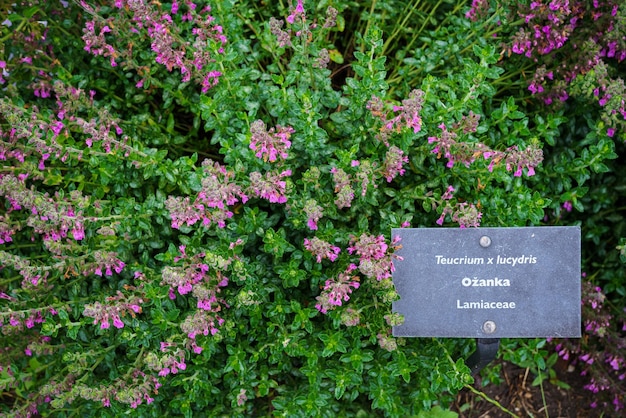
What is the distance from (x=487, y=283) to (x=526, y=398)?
160 cm

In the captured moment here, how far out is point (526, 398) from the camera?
12.2ft

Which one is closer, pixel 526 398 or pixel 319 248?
pixel 319 248

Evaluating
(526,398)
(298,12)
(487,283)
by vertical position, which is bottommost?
(526,398)

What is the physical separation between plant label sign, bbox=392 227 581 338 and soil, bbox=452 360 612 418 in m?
1.25

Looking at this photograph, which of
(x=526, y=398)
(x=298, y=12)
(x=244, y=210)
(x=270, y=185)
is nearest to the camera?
(x=270, y=185)

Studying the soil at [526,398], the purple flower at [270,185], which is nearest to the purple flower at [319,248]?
the purple flower at [270,185]

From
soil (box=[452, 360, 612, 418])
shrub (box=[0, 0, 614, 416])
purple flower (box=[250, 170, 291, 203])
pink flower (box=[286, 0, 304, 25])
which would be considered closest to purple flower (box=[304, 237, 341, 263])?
shrub (box=[0, 0, 614, 416])

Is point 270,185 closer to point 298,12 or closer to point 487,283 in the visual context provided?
point 298,12

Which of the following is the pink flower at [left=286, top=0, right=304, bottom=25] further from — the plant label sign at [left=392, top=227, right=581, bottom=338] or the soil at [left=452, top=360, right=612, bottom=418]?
the soil at [left=452, top=360, right=612, bottom=418]

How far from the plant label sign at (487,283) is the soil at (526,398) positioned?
125cm

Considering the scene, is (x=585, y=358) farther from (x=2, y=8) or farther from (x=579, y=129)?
(x=2, y=8)

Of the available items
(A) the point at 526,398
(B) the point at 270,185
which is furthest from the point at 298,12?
(A) the point at 526,398

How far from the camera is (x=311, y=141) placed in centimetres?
267

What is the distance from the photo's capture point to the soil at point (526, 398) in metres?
3.69
